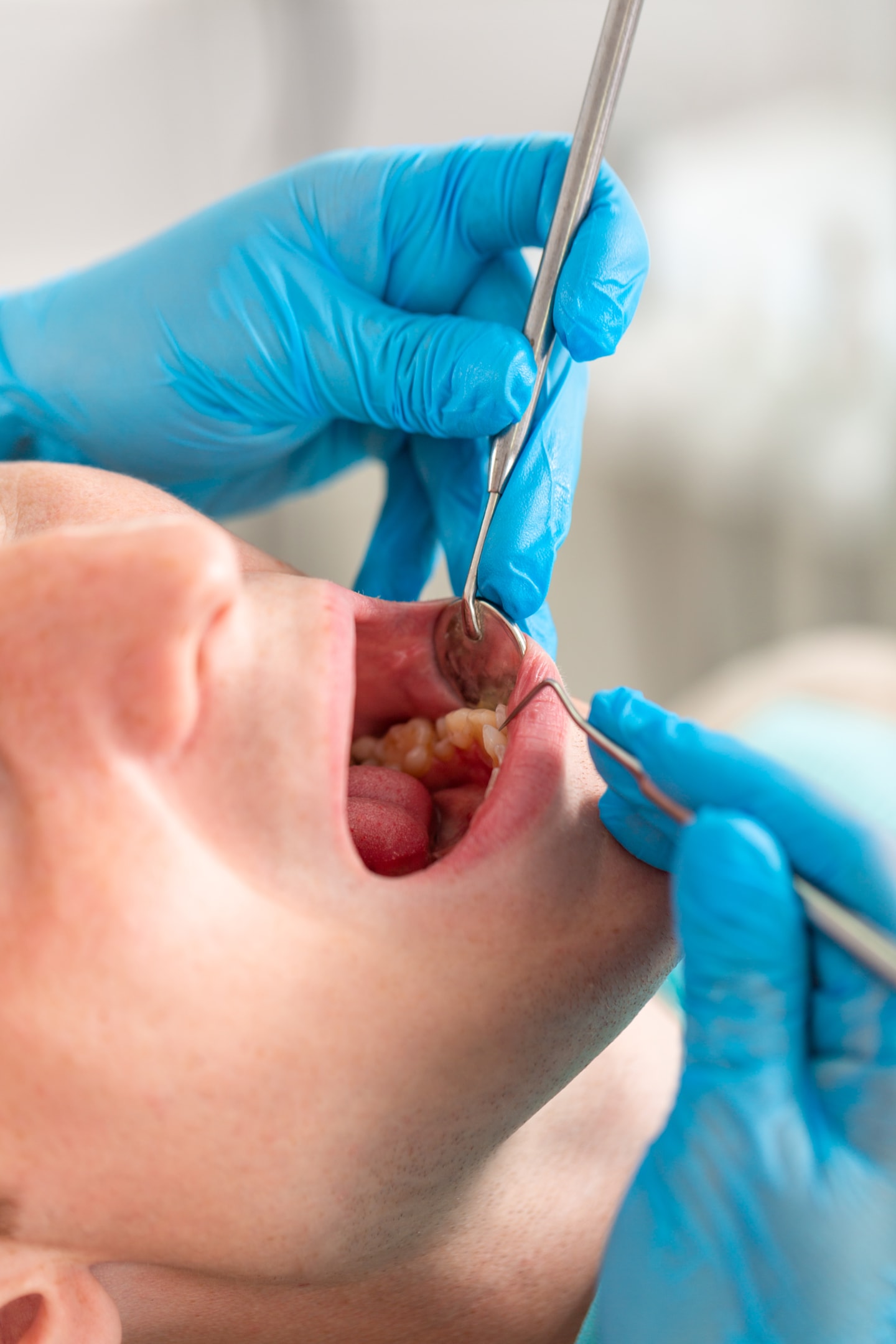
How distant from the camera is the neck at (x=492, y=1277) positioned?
0.76 m

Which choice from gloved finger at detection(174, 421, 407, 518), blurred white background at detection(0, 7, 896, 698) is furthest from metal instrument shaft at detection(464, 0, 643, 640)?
blurred white background at detection(0, 7, 896, 698)

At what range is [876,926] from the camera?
533 mm

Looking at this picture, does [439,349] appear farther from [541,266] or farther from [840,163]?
[840,163]

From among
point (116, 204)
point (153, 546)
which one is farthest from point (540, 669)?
point (116, 204)

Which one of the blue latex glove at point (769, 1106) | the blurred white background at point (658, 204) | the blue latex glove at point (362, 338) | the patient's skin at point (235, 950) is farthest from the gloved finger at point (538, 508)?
the blurred white background at point (658, 204)

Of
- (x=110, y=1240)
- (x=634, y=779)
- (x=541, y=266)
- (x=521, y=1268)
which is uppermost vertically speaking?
(x=541, y=266)

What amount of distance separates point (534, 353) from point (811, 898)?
57 cm

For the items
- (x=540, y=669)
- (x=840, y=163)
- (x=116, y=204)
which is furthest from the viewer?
(x=840, y=163)

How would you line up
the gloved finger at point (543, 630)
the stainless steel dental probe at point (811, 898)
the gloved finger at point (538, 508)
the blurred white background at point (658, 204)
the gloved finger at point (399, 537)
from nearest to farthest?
the stainless steel dental probe at point (811, 898) → the gloved finger at point (538, 508) → the gloved finger at point (543, 630) → the gloved finger at point (399, 537) → the blurred white background at point (658, 204)

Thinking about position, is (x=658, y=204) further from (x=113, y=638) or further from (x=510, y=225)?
(x=113, y=638)

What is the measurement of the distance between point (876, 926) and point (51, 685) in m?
0.48

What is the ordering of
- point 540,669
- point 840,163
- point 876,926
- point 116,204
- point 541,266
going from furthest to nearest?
point 840,163, point 116,204, point 541,266, point 540,669, point 876,926

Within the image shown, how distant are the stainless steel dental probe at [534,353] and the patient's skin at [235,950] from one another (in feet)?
0.47

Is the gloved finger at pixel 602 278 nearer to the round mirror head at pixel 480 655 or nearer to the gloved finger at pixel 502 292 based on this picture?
the gloved finger at pixel 502 292
